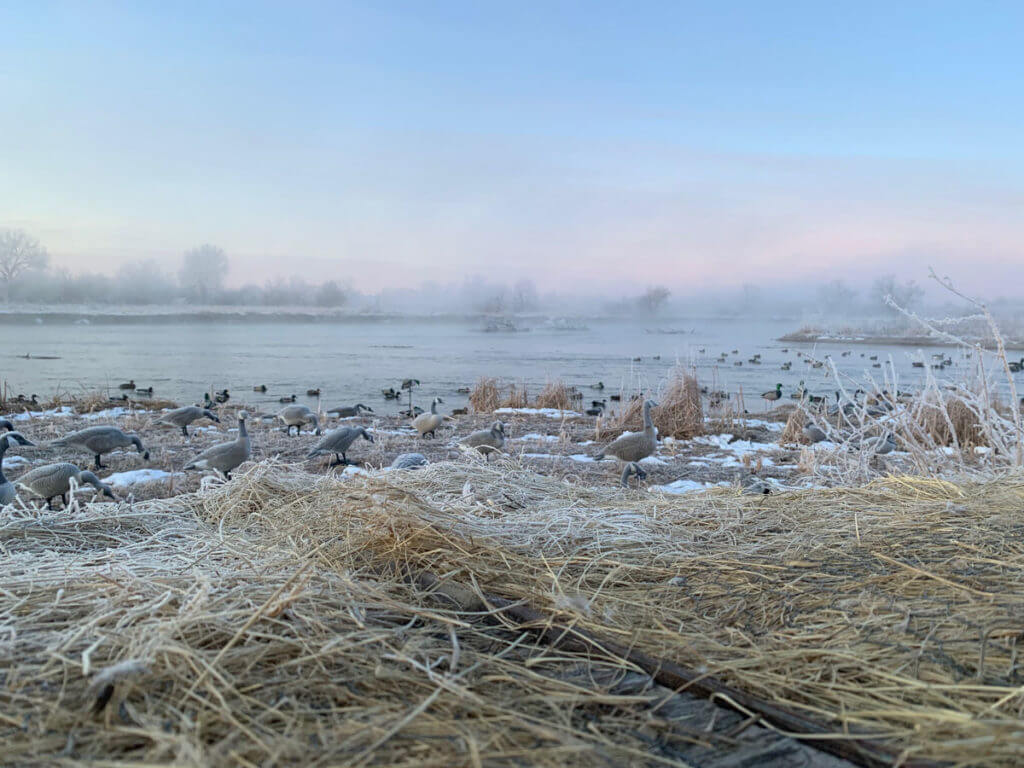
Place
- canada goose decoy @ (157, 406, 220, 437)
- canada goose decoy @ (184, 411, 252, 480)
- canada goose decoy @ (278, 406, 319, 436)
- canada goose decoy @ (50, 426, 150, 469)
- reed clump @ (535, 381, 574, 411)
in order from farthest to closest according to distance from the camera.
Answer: reed clump @ (535, 381, 574, 411) → canada goose decoy @ (278, 406, 319, 436) → canada goose decoy @ (157, 406, 220, 437) → canada goose decoy @ (50, 426, 150, 469) → canada goose decoy @ (184, 411, 252, 480)

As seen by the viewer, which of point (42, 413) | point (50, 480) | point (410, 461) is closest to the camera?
point (50, 480)

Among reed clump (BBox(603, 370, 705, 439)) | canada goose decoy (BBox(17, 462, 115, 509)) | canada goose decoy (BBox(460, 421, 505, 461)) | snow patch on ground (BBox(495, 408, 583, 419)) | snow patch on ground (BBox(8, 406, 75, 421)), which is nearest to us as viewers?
canada goose decoy (BBox(17, 462, 115, 509))

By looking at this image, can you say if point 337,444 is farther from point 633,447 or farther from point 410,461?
point 633,447

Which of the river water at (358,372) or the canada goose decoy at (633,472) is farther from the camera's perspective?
the river water at (358,372)

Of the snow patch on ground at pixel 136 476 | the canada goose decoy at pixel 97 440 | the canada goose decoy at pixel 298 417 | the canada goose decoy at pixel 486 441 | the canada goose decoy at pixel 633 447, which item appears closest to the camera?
the snow patch on ground at pixel 136 476

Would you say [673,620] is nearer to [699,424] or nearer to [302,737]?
[302,737]


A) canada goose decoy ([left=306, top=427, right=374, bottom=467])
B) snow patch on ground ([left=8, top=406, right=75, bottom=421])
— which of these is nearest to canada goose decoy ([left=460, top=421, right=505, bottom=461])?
canada goose decoy ([left=306, top=427, right=374, bottom=467])

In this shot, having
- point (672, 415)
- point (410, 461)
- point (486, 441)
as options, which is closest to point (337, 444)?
point (410, 461)

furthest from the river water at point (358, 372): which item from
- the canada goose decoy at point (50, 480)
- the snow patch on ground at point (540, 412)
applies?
the canada goose decoy at point (50, 480)

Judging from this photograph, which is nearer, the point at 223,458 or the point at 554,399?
the point at 223,458

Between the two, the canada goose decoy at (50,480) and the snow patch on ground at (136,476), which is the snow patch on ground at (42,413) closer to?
the snow patch on ground at (136,476)

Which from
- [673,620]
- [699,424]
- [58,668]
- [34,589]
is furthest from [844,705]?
[699,424]

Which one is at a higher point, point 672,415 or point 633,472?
point 633,472

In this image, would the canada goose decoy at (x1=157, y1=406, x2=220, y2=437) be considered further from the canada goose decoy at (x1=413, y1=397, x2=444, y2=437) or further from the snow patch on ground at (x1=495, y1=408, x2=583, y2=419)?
the snow patch on ground at (x1=495, y1=408, x2=583, y2=419)
